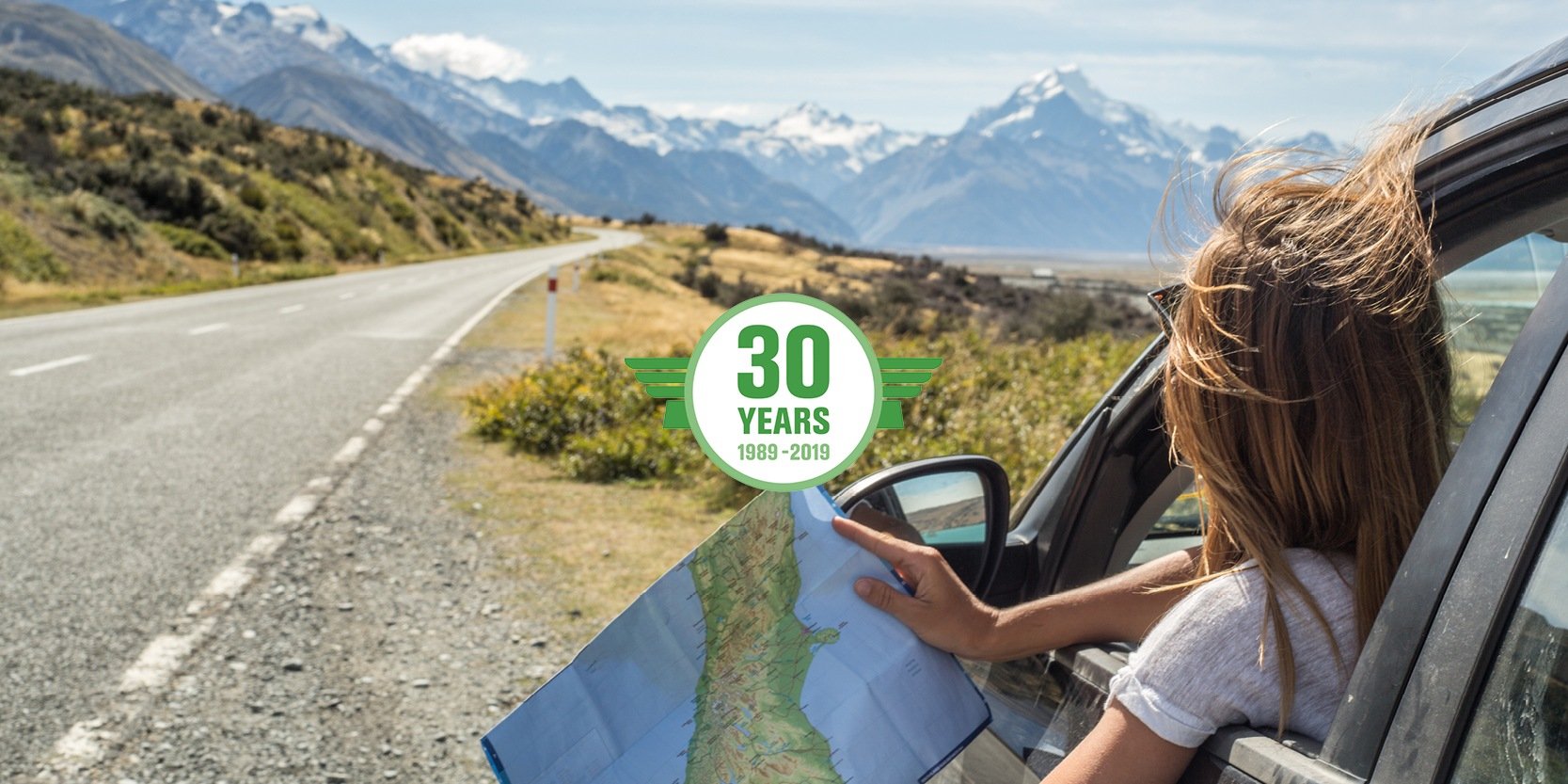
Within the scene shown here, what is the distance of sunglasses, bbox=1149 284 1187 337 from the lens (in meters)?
1.63

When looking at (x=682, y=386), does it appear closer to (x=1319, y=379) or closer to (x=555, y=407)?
(x=555, y=407)

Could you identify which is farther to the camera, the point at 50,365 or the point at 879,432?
the point at 50,365

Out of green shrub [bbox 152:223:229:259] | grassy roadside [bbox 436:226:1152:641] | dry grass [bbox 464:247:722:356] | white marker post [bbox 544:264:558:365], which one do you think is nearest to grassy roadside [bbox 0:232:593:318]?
green shrub [bbox 152:223:229:259]

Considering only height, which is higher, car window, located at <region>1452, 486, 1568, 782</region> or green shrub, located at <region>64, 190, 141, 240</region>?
car window, located at <region>1452, 486, 1568, 782</region>

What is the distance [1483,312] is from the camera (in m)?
2.04

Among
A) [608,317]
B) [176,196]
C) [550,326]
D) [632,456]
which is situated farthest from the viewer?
[176,196]

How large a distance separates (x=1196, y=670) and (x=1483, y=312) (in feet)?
3.92

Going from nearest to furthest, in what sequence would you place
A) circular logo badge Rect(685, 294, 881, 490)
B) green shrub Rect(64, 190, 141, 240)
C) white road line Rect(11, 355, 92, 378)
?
1. circular logo badge Rect(685, 294, 881, 490)
2. white road line Rect(11, 355, 92, 378)
3. green shrub Rect(64, 190, 141, 240)

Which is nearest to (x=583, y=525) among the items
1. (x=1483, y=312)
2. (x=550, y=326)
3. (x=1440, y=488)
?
(x=1483, y=312)

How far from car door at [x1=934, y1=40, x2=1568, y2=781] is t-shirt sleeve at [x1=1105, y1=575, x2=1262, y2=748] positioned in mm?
50

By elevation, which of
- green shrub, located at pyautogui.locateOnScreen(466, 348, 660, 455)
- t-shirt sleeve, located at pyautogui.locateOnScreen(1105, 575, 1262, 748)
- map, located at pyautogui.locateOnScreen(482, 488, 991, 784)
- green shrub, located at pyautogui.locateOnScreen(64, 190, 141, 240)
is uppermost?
t-shirt sleeve, located at pyautogui.locateOnScreen(1105, 575, 1262, 748)

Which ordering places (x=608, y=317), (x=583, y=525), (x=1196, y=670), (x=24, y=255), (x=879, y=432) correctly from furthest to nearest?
(x=24, y=255) < (x=608, y=317) < (x=879, y=432) < (x=583, y=525) < (x=1196, y=670)

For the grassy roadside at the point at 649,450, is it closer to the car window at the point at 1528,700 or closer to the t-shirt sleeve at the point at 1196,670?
the t-shirt sleeve at the point at 1196,670

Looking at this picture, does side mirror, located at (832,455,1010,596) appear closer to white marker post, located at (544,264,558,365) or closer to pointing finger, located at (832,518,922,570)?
pointing finger, located at (832,518,922,570)
